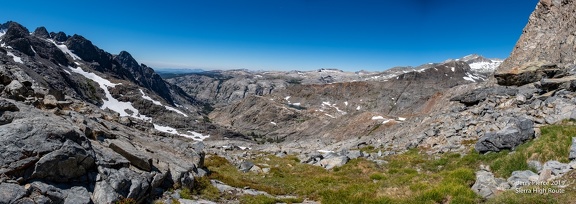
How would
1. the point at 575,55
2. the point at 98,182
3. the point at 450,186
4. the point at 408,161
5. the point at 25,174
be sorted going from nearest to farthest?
the point at 25,174, the point at 98,182, the point at 450,186, the point at 408,161, the point at 575,55

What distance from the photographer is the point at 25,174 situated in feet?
39.1

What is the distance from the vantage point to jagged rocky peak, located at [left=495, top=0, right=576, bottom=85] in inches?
3049

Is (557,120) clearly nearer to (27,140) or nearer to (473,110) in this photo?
(473,110)

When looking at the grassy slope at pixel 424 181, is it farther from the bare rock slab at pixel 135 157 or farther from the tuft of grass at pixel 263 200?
the bare rock slab at pixel 135 157

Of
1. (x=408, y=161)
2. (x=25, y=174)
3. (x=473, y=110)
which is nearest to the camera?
(x=25, y=174)

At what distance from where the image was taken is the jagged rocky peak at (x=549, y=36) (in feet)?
254

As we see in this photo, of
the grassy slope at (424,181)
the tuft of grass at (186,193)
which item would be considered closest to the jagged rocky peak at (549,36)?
the grassy slope at (424,181)

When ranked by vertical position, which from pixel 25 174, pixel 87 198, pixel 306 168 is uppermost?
pixel 25 174

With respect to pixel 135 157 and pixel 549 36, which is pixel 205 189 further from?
pixel 549 36

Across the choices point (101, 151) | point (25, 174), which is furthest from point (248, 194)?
point (25, 174)

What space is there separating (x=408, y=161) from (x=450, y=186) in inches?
557

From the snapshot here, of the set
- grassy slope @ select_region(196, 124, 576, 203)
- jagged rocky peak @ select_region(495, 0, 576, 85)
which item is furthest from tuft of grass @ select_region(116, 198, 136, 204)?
jagged rocky peak @ select_region(495, 0, 576, 85)

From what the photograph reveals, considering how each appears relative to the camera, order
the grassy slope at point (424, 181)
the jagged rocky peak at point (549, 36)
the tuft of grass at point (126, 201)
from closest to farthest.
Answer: the tuft of grass at point (126, 201)
the grassy slope at point (424, 181)
the jagged rocky peak at point (549, 36)

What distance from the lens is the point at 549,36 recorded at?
300ft
